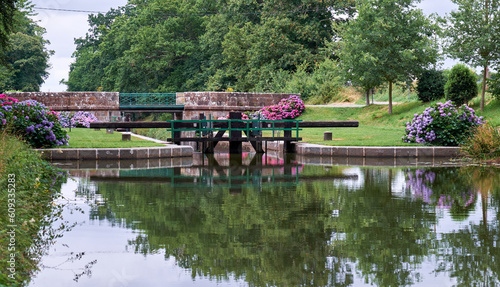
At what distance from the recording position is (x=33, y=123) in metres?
20.3

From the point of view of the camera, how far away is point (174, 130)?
24344 millimetres

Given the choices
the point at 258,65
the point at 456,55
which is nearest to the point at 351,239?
the point at 456,55

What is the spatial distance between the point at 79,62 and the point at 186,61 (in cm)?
2834

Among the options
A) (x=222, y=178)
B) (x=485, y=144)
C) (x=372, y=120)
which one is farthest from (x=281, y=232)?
(x=372, y=120)

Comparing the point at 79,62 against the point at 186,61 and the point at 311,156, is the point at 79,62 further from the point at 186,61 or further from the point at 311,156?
the point at 311,156

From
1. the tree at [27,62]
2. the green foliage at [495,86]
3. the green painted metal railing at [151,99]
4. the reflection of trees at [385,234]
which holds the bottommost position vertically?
the reflection of trees at [385,234]

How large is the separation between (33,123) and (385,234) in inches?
585

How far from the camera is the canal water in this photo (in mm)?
6426

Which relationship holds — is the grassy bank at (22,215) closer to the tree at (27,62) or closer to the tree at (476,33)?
the tree at (476,33)

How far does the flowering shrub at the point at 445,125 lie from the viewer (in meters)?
21.9

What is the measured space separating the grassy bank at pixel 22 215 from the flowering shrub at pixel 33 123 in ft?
20.9

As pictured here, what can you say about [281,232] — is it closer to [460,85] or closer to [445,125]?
[445,125]

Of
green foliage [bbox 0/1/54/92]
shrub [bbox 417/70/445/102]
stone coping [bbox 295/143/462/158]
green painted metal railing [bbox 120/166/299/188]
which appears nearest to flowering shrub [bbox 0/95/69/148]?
green painted metal railing [bbox 120/166/299/188]

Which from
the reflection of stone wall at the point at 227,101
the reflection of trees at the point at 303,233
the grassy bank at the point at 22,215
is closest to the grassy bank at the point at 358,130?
the reflection of stone wall at the point at 227,101
